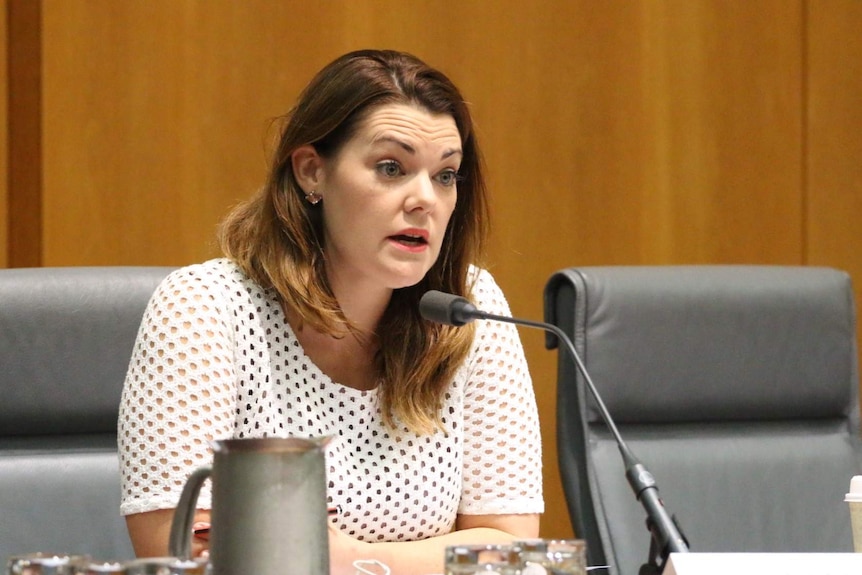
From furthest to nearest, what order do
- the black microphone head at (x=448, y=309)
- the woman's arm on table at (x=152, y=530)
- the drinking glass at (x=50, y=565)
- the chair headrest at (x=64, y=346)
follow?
the chair headrest at (x=64, y=346)
the woman's arm on table at (x=152, y=530)
the black microphone head at (x=448, y=309)
the drinking glass at (x=50, y=565)

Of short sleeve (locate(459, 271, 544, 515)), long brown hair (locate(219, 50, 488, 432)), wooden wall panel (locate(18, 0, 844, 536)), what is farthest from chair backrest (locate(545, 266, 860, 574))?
wooden wall panel (locate(18, 0, 844, 536))

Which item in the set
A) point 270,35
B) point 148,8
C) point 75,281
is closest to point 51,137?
point 148,8

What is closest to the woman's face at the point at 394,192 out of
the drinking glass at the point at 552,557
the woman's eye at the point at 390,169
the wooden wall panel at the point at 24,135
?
the woman's eye at the point at 390,169

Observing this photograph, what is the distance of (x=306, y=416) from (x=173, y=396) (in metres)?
0.22

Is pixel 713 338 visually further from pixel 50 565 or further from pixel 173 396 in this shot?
pixel 50 565

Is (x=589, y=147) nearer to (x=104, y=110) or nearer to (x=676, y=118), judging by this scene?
(x=676, y=118)

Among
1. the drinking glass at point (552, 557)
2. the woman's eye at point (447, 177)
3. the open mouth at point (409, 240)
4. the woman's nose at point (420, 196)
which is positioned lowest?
the drinking glass at point (552, 557)

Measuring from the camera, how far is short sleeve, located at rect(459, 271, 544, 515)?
189cm

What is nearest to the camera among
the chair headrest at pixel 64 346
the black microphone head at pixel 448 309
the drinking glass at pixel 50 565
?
the drinking glass at pixel 50 565

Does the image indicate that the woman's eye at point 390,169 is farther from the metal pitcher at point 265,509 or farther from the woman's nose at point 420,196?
the metal pitcher at point 265,509

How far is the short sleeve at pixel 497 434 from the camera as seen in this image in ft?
6.19

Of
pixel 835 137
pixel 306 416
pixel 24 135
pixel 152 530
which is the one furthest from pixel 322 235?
pixel 835 137

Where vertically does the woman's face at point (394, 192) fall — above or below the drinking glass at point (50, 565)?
above

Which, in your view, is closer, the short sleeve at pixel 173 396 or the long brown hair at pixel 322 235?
the short sleeve at pixel 173 396
